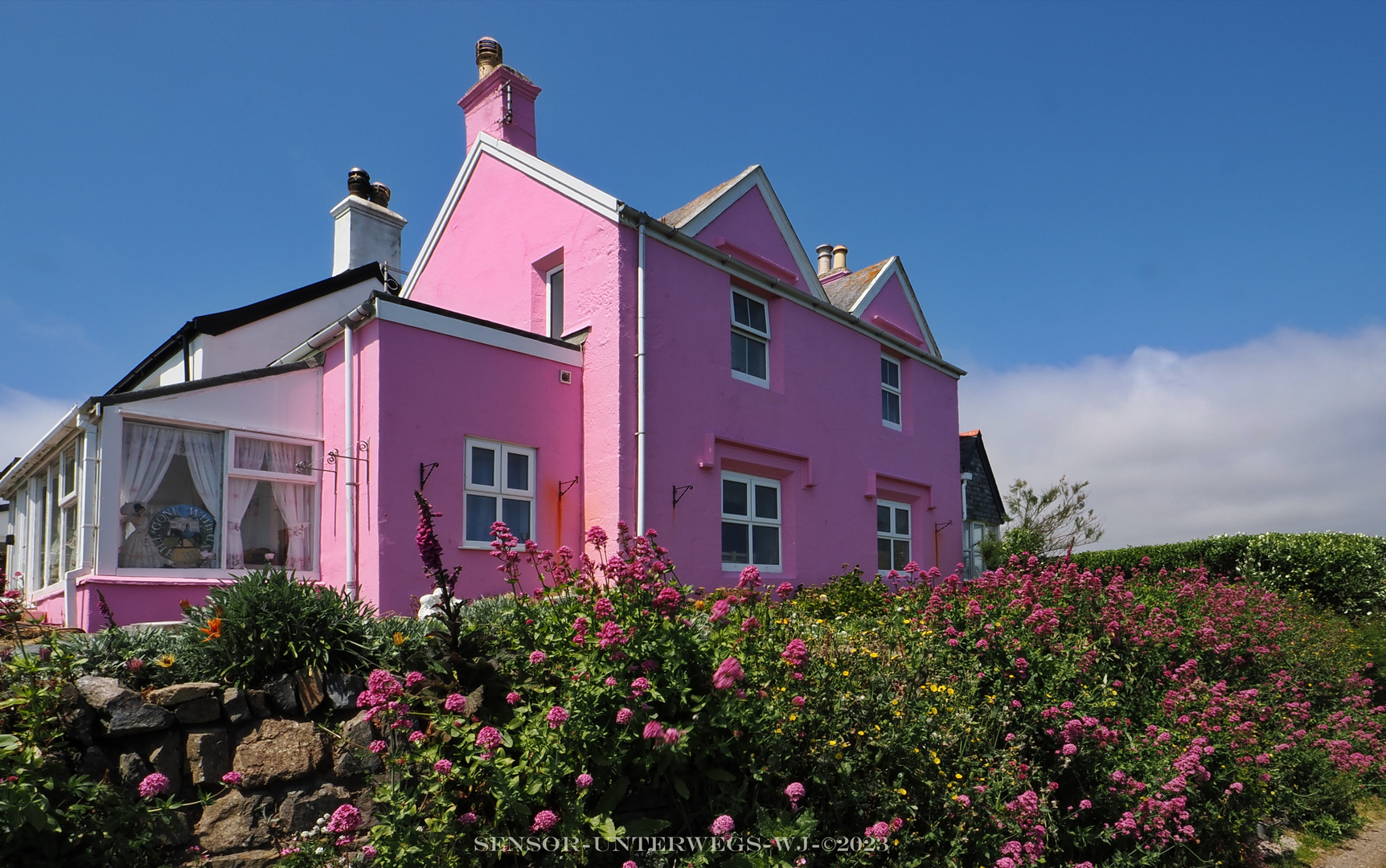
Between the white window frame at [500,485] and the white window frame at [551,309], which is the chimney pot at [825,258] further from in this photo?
the white window frame at [500,485]

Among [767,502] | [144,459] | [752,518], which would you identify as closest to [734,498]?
[752,518]

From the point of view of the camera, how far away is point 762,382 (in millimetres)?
12422

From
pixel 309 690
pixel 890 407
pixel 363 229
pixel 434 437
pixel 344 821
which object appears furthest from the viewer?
pixel 363 229

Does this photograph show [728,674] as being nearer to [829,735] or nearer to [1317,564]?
[829,735]

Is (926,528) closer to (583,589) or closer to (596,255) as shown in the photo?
(596,255)

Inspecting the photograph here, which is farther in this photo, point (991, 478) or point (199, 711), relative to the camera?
point (991, 478)

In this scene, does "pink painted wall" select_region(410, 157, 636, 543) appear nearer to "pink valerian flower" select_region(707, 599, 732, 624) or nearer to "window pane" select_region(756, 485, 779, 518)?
"window pane" select_region(756, 485, 779, 518)

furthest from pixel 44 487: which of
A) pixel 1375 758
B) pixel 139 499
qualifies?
pixel 1375 758

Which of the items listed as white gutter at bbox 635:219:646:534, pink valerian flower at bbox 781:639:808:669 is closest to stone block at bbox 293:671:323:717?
pink valerian flower at bbox 781:639:808:669

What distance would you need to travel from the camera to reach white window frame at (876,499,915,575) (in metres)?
14.9

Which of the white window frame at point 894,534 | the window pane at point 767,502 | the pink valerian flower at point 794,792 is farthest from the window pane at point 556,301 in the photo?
the pink valerian flower at point 794,792

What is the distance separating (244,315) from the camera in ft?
44.2

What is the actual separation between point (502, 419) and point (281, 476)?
2480 mm

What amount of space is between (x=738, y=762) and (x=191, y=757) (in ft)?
8.78
